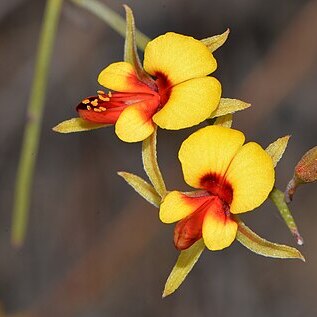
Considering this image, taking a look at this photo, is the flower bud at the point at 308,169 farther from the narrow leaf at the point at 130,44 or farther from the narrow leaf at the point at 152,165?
the narrow leaf at the point at 130,44

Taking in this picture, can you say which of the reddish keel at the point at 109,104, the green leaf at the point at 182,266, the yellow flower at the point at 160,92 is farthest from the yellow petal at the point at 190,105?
the green leaf at the point at 182,266

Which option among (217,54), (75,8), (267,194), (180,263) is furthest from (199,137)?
(217,54)

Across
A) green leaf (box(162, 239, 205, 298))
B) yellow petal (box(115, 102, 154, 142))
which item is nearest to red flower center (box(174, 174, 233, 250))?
green leaf (box(162, 239, 205, 298))

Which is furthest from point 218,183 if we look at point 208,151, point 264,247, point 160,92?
point 160,92

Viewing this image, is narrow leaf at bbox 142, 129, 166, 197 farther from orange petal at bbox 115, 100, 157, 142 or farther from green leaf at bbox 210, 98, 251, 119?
green leaf at bbox 210, 98, 251, 119

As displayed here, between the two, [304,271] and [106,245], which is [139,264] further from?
[304,271]

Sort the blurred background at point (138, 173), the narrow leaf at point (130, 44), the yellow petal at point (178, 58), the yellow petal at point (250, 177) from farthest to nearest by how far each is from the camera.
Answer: the blurred background at point (138, 173) → the narrow leaf at point (130, 44) → the yellow petal at point (178, 58) → the yellow petal at point (250, 177)
